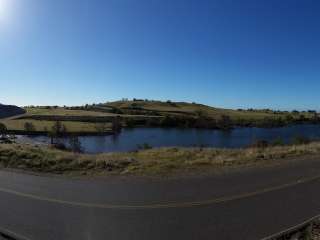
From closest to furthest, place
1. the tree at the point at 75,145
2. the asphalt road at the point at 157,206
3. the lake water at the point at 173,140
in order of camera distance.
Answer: the asphalt road at the point at 157,206 < the tree at the point at 75,145 < the lake water at the point at 173,140

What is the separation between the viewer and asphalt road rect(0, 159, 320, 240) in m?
8.52

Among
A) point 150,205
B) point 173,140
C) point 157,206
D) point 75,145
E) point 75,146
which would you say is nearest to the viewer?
point 157,206

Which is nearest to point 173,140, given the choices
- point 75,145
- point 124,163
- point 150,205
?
point 75,145

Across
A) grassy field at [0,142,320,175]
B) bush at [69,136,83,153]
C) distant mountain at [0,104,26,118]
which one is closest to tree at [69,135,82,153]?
bush at [69,136,83,153]

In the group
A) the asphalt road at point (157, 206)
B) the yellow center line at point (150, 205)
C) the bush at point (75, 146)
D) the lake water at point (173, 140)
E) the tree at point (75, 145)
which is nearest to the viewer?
the asphalt road at point (157, 206)

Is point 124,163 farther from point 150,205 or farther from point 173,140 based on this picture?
point 173,140

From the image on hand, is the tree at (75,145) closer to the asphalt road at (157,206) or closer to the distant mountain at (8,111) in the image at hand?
the asphalt road at (157,206)

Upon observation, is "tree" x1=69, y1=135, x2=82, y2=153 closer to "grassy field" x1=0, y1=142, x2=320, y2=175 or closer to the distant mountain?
"grassy field" x1=0, y1=142, x2=320, y2=175

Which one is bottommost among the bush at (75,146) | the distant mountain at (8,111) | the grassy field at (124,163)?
the bush at (75,146)

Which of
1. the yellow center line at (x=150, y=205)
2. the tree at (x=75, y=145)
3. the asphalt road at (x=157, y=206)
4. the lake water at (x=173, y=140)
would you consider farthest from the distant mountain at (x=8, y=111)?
the yellow center line at (x=150, y=205)

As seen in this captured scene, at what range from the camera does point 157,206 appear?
10789 mm

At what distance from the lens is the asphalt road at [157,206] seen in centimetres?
852

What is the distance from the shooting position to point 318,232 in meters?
8.67

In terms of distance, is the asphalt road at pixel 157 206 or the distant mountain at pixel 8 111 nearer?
the asphalt road at pixel 157 206
